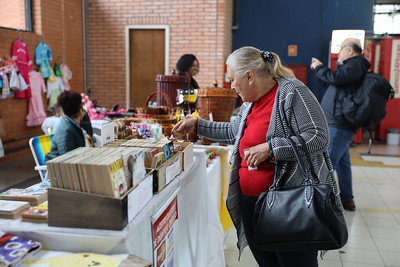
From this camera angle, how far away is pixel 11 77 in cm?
559

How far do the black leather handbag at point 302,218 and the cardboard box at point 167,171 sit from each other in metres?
0.43

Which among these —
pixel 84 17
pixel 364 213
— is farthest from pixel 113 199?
pixel 84 17

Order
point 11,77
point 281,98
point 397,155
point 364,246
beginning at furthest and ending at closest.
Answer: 1. point 397,155
2. point 11,77
3. point 364,246
4. point 281,98

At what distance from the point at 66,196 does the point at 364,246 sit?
290 centimetres

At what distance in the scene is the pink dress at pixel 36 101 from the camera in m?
6.25

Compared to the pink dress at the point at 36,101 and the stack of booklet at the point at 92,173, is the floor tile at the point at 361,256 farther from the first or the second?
the pink dress at the point at 36,101

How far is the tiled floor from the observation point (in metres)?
3.03

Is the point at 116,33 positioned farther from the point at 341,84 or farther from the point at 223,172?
the point at 223,172

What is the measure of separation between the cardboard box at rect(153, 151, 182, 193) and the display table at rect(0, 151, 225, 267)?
3cm

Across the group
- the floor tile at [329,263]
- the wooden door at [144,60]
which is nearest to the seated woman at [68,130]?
the floor tile at [329,263]

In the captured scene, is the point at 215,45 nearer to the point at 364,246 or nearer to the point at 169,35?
the point at 169,35

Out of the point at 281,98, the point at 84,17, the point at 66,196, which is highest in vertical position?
the point at 84,17

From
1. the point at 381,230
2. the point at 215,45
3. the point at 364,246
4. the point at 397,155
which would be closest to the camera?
the point at 364,246

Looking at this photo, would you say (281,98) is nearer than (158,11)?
Yes
